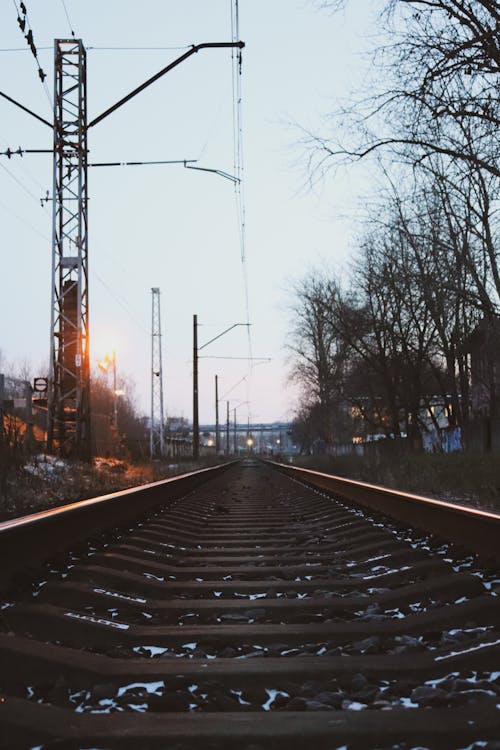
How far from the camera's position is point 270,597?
380cm

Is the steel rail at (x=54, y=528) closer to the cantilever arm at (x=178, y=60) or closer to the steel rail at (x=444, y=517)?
the steel rail at (x=444, y=517)

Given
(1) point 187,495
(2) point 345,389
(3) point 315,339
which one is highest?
(3) point 315,339

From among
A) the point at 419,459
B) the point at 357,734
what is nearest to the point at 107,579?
the point at 357,734

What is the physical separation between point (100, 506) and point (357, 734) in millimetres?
4182

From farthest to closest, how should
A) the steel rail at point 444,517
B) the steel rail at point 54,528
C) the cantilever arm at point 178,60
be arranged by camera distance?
the cantilever arm at point 178,60, the steel rail at point 444,517, the steel rail at point 54,528

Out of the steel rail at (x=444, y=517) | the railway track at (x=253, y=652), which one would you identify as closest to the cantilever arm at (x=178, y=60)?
the steel rail at (x=444, y=517)

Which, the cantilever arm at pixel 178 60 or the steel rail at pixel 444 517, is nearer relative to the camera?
the steel rail at pixel 444 517

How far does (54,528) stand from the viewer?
4.46 metres

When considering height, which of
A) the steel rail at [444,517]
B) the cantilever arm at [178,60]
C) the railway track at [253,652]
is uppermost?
the cantilever arm at [178,60]

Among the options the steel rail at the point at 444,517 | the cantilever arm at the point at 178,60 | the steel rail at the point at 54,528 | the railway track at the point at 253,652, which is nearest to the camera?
the railway track at the point at 253,652

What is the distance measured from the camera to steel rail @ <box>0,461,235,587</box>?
11.6 feet

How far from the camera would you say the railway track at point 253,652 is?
1.96 m

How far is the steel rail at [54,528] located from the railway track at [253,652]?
0.31 ft

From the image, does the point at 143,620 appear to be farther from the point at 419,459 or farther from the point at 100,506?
the point at 419,459
